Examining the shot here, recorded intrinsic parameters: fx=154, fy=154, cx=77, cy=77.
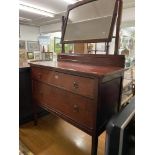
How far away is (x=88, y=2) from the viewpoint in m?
1.58

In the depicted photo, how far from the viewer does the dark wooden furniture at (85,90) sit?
103 centimetres

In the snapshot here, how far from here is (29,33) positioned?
26.1 ft

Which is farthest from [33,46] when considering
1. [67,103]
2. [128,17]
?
[67,103]

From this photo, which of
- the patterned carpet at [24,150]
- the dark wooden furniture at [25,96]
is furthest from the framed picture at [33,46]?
the patterned carpet at [24,150]

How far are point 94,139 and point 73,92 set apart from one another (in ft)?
1.19

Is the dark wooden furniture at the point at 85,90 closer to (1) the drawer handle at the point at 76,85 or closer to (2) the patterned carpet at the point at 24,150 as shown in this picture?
(1) the drawer handle at the point at 76,85

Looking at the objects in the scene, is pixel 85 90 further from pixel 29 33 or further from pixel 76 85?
pixel 29 33

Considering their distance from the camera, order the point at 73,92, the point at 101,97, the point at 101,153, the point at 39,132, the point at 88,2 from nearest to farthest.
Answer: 1. the point at 101,97
2. the point at 73,92
3. the point at 101,153
4. the point at 88,2
5. the point at 39,132

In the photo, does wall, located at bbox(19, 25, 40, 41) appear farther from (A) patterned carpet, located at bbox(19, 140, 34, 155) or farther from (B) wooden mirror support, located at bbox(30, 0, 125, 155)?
(A) patterned carpet, located at bbox(19, 140, 34, 155)

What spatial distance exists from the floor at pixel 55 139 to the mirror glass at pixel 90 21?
1031 millimetres

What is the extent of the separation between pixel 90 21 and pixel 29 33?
718 cm
